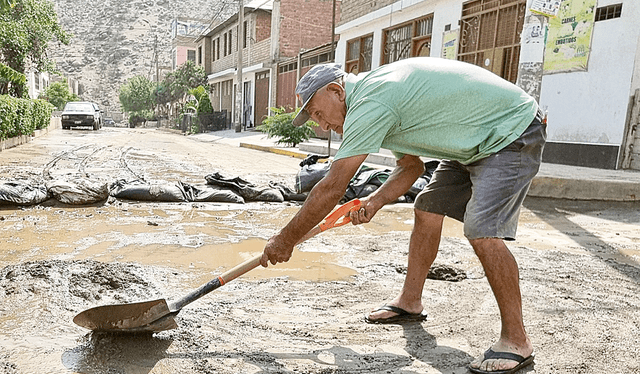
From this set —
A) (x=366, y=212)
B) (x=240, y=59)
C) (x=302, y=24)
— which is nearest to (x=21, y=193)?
(x=366, y=212)

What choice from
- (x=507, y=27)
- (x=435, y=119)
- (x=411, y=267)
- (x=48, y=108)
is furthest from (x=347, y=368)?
(x=48, y=108)

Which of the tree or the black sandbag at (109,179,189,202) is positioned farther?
the tree

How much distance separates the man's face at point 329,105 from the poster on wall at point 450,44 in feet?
33.1

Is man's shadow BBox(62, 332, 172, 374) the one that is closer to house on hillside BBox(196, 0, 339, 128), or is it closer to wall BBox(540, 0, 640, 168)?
wall BBox(540, 0, 640, 168)

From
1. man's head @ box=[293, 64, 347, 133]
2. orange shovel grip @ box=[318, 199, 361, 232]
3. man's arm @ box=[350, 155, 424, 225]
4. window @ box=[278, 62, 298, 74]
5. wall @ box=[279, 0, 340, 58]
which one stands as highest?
wall @ box=[279, 0, 340, 58]

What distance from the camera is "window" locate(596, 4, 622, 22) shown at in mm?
7672

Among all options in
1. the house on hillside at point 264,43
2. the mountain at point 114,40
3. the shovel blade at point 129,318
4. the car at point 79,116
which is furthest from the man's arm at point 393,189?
the mountain at point 114,40

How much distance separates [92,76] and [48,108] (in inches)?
2040

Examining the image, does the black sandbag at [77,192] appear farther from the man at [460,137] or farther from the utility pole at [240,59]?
the utility pole at [240,59]

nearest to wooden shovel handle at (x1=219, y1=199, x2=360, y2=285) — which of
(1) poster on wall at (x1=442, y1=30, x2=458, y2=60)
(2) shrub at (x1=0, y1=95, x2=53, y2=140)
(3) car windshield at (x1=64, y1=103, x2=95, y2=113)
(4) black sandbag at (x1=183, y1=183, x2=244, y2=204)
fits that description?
(4) black sandbag at (x1=183, y1=183, x2=244, y2=204)

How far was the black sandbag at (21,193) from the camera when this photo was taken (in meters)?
4.87

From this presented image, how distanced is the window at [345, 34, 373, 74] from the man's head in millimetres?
13936

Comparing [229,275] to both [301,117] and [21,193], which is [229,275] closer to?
[301,117]

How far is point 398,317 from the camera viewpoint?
251cm
